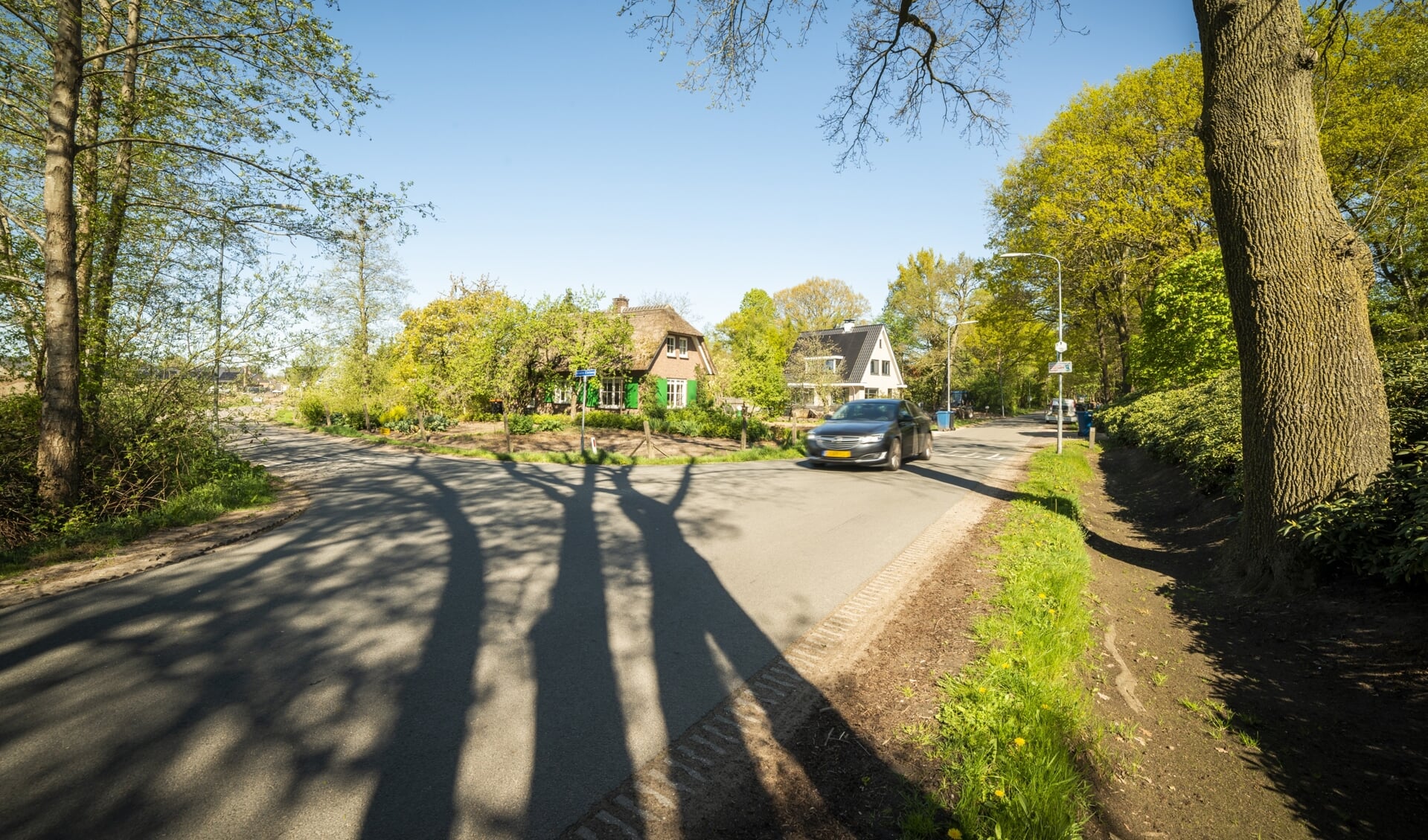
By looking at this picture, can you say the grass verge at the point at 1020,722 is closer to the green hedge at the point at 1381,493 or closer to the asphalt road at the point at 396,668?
the asphalt road at the point at 396,668

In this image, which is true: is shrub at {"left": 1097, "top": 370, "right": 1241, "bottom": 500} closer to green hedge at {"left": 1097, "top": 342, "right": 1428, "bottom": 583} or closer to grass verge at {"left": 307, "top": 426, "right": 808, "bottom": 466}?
green hedge at {"left": 1097, "top": 342, "right": 1428, "bottom": 583}

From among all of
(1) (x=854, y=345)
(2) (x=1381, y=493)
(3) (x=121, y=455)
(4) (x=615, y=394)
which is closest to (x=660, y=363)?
(4) (x=615, y=394)

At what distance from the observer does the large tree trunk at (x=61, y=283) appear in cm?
725

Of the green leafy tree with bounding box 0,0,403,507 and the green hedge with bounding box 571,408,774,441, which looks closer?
the green leafy tree with bounding box 0,0,403,507

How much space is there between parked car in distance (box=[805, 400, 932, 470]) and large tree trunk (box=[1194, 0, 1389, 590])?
8.30 metres

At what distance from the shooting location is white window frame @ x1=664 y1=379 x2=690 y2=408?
1441 inches

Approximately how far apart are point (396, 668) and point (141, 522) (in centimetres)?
651

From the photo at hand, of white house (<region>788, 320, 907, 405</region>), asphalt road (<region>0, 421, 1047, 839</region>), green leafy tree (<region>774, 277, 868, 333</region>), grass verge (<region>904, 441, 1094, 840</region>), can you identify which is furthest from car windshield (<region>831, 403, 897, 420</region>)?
green leafy tree (<region>774, 277, 868, 333</region>)

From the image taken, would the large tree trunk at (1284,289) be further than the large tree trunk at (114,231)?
No

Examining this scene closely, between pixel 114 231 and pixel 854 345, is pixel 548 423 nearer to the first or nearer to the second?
pixel 114 231

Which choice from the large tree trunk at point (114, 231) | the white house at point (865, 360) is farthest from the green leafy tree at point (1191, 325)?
the white house at point (865, 360)

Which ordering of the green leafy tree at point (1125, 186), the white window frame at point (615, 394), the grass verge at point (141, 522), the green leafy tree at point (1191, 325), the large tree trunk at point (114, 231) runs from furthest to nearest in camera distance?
the white window frame at point (615, 394)
the green leafy tree at point (1125, 186)
the green leafy tree at point (1191, 325)
the large tree trunk at point (114, 231)
the grass verge at point (141, 522)

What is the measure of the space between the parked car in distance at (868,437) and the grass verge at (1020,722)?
24.9 feet

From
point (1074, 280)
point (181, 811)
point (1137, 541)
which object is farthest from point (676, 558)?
point (1074, 280)
